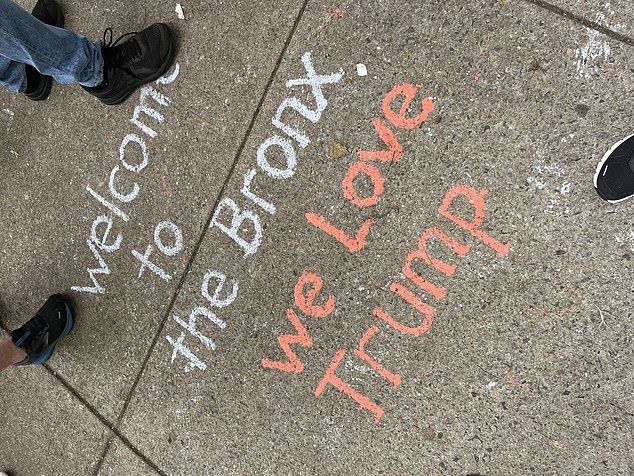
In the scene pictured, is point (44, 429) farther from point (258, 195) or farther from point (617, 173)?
point (617, 173)

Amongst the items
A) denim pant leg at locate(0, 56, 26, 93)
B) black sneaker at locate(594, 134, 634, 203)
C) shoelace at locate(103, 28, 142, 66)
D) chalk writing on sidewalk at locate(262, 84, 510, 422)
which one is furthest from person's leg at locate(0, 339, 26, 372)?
black sneaker at locate(594, 134, 634, 203)

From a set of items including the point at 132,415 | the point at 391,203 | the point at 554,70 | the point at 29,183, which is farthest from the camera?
the point at 29,183

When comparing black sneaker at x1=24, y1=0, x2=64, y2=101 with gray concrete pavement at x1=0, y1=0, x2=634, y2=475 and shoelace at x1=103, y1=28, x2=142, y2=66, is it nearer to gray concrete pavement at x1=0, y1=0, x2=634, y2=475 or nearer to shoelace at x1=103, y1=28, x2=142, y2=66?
gray concrete pavement at x1=0, y1=0, x2=634, y2=475

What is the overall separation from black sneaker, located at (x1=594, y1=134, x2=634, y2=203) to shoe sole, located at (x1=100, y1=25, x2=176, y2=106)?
2.11 m

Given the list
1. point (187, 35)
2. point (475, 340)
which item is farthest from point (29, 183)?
point (475, 340)

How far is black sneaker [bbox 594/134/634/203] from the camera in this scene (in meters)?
1.97

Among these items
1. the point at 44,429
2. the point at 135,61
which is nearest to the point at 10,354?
the point at 44,429

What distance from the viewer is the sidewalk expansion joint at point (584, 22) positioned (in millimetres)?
1995

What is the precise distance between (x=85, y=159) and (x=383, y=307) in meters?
1.85

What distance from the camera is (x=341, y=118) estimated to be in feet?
7.47

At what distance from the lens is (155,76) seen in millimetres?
2490

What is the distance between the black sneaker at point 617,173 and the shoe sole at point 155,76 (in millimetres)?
2107

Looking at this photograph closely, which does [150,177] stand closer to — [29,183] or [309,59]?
[29,183]

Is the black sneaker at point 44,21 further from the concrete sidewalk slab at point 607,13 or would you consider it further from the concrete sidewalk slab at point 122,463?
the concrete sidewalk slab at point 607,13
